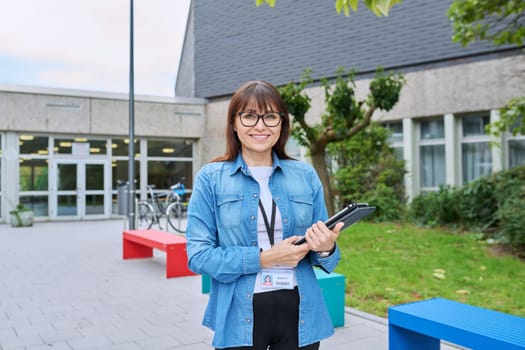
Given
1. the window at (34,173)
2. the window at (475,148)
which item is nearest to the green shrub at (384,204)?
the window at (475,148)

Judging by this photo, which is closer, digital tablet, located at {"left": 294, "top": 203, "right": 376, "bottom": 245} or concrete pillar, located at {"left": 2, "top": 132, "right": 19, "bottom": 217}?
digital tablet, located at {"left": 294, "top": 203, "right": 376, "bottom": 245}

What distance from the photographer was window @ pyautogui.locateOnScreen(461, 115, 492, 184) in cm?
1421

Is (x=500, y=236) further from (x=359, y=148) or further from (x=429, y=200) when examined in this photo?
(x=359, y=148)

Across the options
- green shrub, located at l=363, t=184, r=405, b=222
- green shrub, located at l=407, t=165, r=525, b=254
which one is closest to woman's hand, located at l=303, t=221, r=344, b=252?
green shrub, located at l=407, t=165, r=525, b=254

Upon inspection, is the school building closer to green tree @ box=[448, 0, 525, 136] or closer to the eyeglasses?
green tree @ box=[448, 0, 525, 136]

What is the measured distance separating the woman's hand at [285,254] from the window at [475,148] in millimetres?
13815

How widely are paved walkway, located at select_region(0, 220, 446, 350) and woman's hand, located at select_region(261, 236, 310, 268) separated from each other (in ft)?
8.72

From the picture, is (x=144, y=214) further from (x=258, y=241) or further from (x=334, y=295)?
(x=258, y=241)

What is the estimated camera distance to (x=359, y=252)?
861cm

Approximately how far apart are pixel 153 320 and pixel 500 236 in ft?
20.3

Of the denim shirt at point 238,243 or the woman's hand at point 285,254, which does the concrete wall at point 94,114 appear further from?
the woman's hand at point 285,254

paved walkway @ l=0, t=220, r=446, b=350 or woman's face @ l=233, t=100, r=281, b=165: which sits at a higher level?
woman's face @ l=233, t=100, r=281, b=165

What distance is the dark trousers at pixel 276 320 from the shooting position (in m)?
1.81

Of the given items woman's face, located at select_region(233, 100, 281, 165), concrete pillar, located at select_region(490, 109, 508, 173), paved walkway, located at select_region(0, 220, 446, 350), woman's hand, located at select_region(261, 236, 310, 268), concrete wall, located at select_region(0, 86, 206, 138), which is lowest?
Answer: paved walkway, located at select_region(0, 220, 446, 350)
